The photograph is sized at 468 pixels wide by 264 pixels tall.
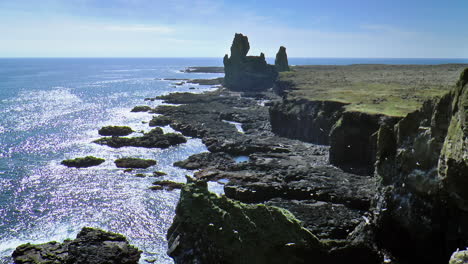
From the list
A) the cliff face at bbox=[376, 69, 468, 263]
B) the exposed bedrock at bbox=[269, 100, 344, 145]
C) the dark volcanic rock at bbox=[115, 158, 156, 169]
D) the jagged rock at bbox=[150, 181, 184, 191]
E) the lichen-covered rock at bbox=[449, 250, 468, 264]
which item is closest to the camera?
the lichen-covered rock at bbox=[449, 250, 468, 264]

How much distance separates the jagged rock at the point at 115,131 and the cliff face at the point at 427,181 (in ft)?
212

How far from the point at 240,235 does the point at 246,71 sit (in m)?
147

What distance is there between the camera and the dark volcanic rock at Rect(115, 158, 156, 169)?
63.8m

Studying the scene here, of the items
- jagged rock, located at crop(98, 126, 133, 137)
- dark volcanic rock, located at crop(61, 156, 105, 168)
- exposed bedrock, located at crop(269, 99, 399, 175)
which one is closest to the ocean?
dark volcanic rock, located at crop(61, 156, 105, 168)

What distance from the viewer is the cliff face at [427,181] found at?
23.5 m

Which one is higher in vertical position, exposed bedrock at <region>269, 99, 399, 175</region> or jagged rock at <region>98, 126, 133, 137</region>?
exposed bedrock at <region>269, 99, 399, 175</region>

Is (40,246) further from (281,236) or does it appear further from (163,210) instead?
(281,236)

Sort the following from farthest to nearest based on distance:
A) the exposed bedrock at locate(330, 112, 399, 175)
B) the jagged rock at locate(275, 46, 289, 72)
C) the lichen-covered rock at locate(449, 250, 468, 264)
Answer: the jagged rock at locate(275, 46, 289, 72), the exposed bedrock at locate(330, 112, 399, 175), the lichen-covered rock at locate(449, 250, 468, 264)

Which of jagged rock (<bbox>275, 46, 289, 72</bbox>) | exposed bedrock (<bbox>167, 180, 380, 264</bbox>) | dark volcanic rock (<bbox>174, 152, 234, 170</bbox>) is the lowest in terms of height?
dark volcanic rock (<bbox>174, 152, 234, 170</bbox>)

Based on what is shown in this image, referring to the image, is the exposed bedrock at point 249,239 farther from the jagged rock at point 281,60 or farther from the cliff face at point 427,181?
the jagged rock at point 281,60

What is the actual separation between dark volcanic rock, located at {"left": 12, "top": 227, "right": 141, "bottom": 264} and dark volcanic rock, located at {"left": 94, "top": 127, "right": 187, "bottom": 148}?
40.9 m

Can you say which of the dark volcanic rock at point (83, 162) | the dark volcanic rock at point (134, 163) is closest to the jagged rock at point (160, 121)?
the dark volcanic rock at point (134, 163)

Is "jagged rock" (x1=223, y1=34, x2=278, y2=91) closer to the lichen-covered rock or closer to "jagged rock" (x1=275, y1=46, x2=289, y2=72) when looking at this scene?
"jagged rock" (x1=275, y1=46, x2=289, y2=72)

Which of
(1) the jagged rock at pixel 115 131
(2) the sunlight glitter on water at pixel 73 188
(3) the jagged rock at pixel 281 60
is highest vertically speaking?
(3) the jagged rock at pixel 281 60
